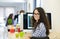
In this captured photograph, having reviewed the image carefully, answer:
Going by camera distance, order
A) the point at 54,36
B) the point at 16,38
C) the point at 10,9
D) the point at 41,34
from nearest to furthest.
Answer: the point at 41,34 < the point at 16,38 < the point at 54,36 < the point at 10,9

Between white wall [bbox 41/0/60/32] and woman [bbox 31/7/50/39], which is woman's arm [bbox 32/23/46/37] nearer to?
woman [bbox 31/7/50/39]

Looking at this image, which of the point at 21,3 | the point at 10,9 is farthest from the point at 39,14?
the point at 10,9

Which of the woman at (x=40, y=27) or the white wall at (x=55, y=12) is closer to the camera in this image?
the woman at (x=40, y=27)

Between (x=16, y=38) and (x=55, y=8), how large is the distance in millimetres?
1270

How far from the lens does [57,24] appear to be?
348 centimetres

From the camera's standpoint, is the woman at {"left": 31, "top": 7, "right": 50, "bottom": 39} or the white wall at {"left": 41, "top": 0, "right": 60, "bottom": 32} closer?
the woman at {"left": 31, "top": 7, "right": 50, "bottom": 39}

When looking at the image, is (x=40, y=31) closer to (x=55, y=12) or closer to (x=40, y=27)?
(x=40, y=27)

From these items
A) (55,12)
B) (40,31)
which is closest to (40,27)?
(40,31)

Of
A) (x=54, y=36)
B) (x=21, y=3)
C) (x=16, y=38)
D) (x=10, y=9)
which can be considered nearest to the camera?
(x=16, y=38)

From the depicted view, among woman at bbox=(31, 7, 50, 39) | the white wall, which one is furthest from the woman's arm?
the white wall

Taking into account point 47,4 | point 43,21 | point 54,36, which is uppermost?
point 47,4

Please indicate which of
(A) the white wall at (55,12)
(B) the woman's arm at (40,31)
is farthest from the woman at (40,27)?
(A) the white wall at (55,12)

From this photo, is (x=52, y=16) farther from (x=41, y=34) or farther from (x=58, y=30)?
(x=41, y=34)

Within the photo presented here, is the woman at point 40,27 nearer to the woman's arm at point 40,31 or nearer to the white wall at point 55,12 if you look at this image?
the woman's arm at point 40,31
